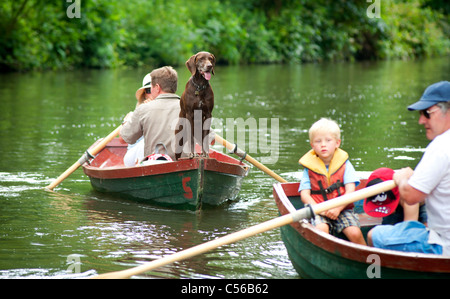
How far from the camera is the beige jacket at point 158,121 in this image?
21.6 ft

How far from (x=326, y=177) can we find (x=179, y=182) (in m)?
2.00

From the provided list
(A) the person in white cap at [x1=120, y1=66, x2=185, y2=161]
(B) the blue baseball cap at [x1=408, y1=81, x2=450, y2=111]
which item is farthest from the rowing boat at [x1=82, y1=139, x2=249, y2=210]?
(B) the blue baseball cap at [x1=408, y1=81, x2=450, y2=111]

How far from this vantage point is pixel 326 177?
4.78 meters

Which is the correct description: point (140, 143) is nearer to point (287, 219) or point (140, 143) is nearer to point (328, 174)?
point (328, 174)

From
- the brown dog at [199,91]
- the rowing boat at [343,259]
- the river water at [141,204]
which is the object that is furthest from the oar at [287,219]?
the brown dog at [199,91]

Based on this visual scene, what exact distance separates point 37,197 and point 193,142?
1994 millimetres

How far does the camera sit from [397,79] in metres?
23.5

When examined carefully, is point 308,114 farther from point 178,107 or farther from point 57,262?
point 57,262

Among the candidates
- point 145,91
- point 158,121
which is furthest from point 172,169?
point 145,91

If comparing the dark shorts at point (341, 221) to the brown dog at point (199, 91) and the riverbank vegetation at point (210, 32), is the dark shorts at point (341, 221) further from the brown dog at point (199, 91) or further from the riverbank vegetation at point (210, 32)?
the riverbank vegetation at point (210, 32)

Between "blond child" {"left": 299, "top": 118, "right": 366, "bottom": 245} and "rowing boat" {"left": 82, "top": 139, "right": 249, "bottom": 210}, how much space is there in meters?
1.60

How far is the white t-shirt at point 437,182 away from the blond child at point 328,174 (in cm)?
80

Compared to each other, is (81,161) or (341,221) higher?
(341,221)

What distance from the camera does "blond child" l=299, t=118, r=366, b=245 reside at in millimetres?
4645
